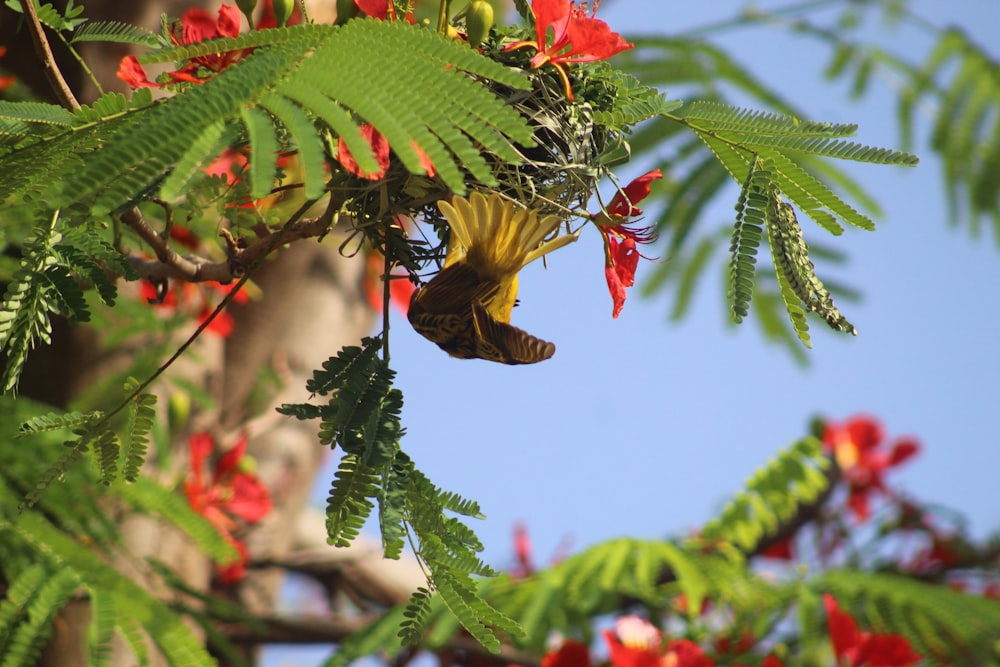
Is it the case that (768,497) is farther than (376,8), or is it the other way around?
(768,497)

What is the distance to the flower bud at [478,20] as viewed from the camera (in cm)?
105

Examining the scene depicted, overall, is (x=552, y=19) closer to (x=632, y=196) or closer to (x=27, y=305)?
(x=632, y=196)

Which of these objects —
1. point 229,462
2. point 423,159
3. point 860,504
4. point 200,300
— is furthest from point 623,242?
point 860,504

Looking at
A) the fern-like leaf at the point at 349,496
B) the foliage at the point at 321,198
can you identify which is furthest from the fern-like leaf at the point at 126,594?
the fern-like leaf at the point at 349,496

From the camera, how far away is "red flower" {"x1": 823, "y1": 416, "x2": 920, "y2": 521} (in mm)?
3343

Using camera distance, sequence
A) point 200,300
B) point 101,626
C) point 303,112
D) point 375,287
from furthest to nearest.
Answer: point 375,287 < point 200,300 < point 101,626 < point 303,112

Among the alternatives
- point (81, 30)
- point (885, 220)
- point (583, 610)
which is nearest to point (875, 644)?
point (583, 610)

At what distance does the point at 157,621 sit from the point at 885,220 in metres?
1.59

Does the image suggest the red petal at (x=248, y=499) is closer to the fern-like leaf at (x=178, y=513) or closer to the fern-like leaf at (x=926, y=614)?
the fern-like leaf at (x=178, y=513)

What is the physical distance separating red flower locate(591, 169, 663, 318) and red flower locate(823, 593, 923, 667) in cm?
126

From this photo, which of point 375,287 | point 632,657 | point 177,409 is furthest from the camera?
point 375,287

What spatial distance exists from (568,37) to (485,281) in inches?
10.5

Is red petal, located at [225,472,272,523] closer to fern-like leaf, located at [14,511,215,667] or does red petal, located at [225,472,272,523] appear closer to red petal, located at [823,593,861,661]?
fern-like leaf, located at [14,511,215,667]

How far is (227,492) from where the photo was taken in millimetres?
3033
